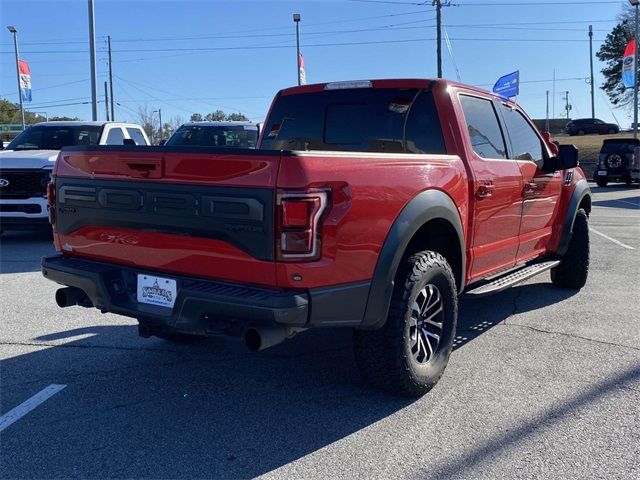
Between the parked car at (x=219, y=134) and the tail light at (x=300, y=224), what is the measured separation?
847cm

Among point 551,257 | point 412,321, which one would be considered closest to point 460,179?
point 412,321

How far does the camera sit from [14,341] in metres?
4.87

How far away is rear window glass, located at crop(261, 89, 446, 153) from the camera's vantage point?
444cm

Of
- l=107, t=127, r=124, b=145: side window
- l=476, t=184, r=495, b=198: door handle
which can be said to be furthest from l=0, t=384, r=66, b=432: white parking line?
l=107, t=127, r=124, b=145: side window

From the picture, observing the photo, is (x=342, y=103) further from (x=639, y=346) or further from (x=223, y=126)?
(x=223, y=126)

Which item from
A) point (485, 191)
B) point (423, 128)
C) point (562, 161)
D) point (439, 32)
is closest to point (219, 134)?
point (562, 161)

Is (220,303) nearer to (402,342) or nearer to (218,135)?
(402,342)

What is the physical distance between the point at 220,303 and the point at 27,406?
1.57m


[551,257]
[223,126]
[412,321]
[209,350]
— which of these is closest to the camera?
[412,321]

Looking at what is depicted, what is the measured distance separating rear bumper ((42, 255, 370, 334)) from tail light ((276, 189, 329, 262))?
0.64 ft


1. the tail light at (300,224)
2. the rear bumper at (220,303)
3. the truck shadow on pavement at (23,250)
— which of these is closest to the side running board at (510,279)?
the rear bumper at (220,303)

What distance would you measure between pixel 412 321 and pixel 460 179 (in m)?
1.05

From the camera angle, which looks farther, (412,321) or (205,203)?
(412,321)

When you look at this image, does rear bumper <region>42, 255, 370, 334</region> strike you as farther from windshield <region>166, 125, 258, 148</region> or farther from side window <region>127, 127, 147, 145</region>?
side window <region>127, 127, 147, 145</region>
